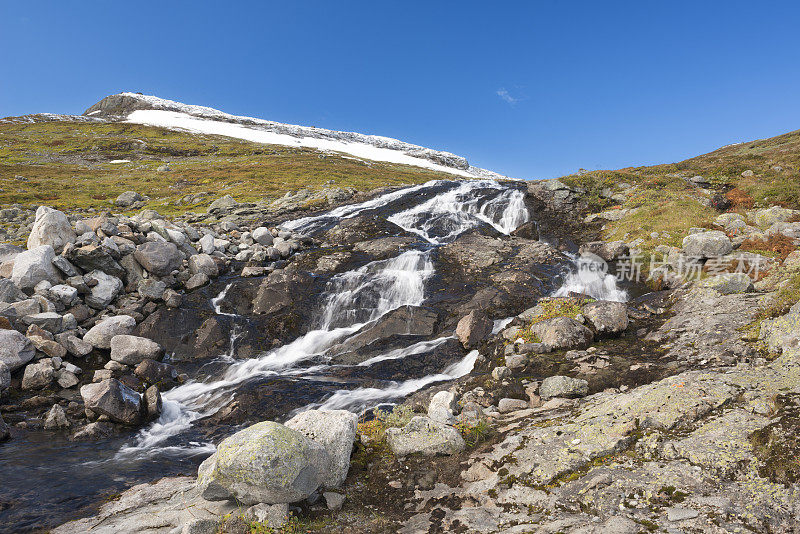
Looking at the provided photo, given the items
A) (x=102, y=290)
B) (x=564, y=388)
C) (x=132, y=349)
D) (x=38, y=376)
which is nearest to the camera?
(x=564, y=388)

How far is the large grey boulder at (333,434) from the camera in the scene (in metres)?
7.97

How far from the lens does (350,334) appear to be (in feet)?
68.0

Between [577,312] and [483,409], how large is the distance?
786 cm

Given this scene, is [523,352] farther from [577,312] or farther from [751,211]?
[751,211]

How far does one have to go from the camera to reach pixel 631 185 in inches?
1565

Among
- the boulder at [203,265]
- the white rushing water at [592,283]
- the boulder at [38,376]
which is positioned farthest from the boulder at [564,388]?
the boulder at [203,265]

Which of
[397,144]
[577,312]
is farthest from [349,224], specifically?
[397,144]

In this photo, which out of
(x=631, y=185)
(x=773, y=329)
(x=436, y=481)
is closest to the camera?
(x=436, y=481)

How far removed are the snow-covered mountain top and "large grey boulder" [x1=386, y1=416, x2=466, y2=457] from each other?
14258 cm

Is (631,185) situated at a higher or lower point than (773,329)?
higher

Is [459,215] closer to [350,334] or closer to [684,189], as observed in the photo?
[684,189]

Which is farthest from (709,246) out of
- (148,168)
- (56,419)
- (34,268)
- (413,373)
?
(148,168)

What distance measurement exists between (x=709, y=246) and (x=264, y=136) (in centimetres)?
16601

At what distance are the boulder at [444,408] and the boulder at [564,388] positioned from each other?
8.43ft
